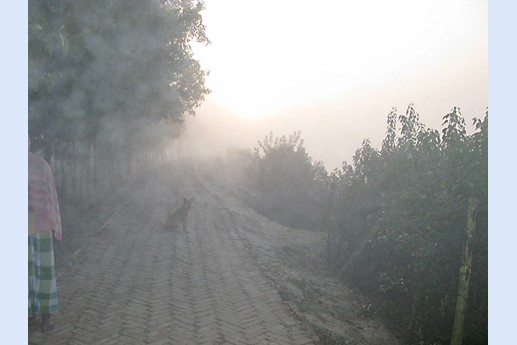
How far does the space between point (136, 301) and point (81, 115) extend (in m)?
4.67

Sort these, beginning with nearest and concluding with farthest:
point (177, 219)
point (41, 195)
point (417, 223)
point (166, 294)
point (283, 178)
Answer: point (41, 195)
point (417, 223)
point (166, 294)
point (177, 219)
point (283, 178)

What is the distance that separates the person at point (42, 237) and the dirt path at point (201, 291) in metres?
0.29

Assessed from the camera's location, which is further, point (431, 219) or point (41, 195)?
point (431, 219)

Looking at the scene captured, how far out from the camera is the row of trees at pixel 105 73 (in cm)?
617

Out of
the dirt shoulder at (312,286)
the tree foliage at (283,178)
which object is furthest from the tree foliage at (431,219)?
the tree foliage at (283,178)

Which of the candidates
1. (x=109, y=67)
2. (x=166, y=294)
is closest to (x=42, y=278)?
(x=166, y=294)

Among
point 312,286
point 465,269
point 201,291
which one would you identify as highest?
point 465,269

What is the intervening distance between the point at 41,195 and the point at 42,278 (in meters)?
0.82

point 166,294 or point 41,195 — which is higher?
point 41,195

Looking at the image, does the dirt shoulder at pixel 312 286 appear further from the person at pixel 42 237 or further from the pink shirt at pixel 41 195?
the pink shirt at pixel 41 195

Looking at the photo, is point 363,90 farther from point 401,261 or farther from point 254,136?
point 254,136

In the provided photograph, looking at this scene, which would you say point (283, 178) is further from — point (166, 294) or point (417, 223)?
point (417, 223)

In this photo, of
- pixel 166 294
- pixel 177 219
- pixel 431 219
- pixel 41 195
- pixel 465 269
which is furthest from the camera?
pixel 177 219

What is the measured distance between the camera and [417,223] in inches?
230
